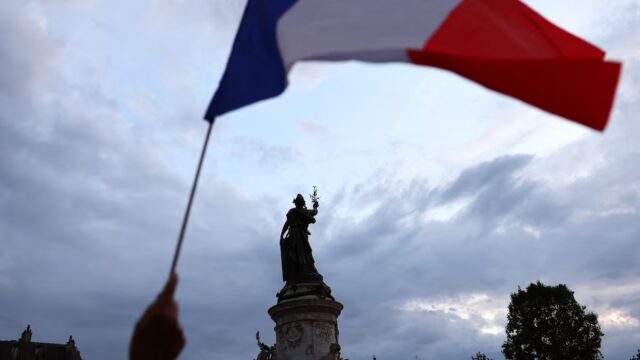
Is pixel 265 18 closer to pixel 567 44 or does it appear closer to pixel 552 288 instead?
pixel 567 44

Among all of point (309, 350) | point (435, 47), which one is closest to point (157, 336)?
point (435, 47)

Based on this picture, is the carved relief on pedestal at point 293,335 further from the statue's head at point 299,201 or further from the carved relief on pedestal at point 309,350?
the statue's head at point 299,201

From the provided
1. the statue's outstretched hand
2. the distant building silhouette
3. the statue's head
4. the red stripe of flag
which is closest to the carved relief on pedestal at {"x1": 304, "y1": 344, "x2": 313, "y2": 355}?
the statue's head

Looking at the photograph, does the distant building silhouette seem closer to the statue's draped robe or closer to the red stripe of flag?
the statue's draped robe

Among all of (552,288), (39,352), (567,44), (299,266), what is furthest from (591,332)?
(39,352)

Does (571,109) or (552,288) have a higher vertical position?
(552,288)

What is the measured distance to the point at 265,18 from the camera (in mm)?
4969

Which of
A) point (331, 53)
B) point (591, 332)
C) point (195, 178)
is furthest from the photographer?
point (591, 332)

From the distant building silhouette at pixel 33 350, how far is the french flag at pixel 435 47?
171ft

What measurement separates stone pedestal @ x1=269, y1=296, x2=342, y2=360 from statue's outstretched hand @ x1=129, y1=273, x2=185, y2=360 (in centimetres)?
1306

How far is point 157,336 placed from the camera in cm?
266

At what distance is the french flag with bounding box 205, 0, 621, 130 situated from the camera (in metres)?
4.41

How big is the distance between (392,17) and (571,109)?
67.2 inches

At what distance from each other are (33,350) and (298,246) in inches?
1639
